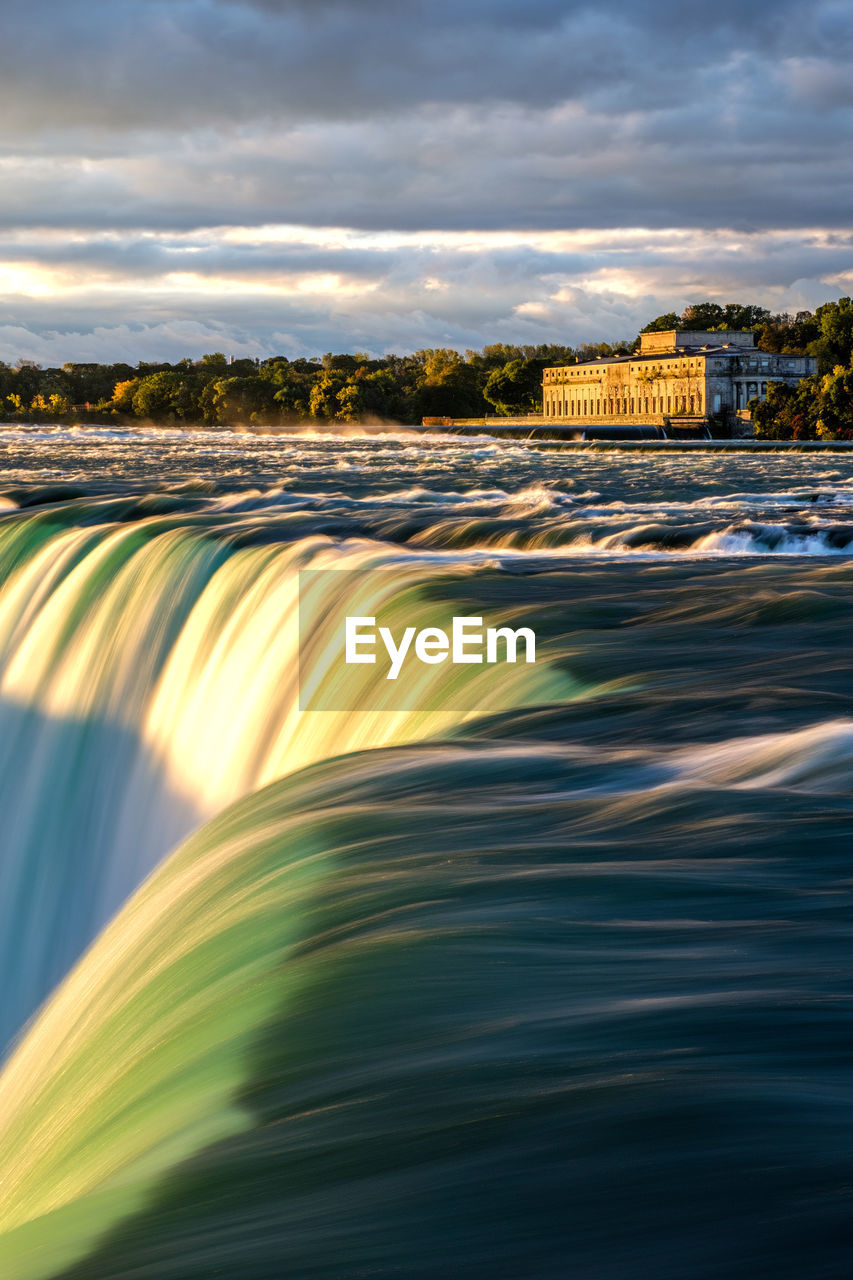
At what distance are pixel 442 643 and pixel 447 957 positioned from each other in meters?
6.82

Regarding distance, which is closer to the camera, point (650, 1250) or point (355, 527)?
point (650, 1250)

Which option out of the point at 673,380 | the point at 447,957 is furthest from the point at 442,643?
the point at 673,380

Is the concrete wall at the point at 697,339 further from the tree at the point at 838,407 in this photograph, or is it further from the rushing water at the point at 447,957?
the rushing water at the point at 447,957

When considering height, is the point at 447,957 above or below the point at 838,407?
below

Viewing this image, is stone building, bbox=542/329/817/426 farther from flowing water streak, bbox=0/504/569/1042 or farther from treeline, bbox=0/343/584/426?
flowing water streak, bbox=0/504/569/1042

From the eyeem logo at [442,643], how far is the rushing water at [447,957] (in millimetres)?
326

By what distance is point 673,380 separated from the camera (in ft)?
502

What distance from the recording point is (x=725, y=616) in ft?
41.3

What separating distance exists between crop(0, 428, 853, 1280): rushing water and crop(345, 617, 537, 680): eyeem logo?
1.07 ft

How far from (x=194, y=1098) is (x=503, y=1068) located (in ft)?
2.90

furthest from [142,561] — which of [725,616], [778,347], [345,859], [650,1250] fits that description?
[778,347]

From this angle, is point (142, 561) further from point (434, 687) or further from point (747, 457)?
point (747, 457)

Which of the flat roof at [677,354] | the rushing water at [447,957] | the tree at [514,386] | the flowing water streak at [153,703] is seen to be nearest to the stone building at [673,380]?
the flat roof at [677,354]

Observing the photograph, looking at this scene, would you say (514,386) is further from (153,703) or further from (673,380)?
(153,703)
